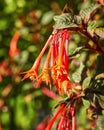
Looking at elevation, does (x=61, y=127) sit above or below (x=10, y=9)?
below

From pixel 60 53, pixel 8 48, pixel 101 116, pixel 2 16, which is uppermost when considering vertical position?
pixel 2 16

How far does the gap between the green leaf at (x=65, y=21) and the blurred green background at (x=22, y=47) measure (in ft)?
3.94

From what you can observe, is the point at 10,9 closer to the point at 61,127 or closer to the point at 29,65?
the point at 29,65

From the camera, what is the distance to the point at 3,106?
9.19 feet

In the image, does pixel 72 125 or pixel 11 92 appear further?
pixel 11 92

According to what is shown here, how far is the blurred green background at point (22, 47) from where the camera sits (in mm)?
2520

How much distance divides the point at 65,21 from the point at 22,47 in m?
1.45

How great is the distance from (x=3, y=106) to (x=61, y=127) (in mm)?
1591

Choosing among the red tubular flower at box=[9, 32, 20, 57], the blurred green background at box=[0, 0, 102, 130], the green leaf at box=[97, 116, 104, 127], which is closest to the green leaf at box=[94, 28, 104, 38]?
the green leaf at box=[97, 116, 104, 127]

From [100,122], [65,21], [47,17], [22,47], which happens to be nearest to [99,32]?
[65,21]

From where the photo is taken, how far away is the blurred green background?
252 cm

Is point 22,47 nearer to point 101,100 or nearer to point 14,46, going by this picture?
point 14,46

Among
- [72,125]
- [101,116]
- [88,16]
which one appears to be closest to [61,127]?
[72,125]

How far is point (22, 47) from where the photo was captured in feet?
8.54
